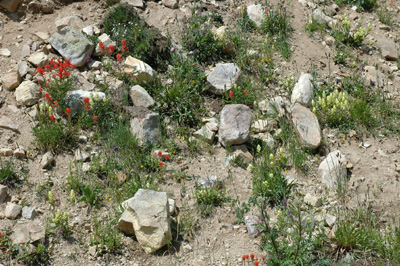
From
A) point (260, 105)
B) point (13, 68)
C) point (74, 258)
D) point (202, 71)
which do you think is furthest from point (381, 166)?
point (13, 68)

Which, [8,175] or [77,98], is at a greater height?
[77,98]

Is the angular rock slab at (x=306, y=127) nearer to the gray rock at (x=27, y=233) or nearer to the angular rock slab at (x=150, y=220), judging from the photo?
the angular rock slab at (x=150, y=220)

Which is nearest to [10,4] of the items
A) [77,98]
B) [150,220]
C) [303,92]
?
[77,98]

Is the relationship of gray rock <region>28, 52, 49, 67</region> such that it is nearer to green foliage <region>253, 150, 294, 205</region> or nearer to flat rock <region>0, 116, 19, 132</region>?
flat rock <region>0, 116, 19, 132</region>

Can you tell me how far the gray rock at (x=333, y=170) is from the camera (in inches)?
238

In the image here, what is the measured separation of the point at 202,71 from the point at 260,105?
121cm

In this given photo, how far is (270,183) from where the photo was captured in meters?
5.79

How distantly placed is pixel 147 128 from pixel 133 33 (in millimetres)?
2090

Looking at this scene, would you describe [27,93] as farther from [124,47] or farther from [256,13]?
[256,13]

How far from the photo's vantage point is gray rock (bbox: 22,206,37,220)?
5254 millimetres

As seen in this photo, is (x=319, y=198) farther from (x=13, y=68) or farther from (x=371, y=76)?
(x=13, y=68)

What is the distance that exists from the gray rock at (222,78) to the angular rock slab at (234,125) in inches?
28.5

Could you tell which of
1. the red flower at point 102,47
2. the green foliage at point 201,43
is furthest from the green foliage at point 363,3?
the red flower at point 102,47

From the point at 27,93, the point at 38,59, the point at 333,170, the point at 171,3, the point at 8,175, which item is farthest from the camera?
the point at 171,3
